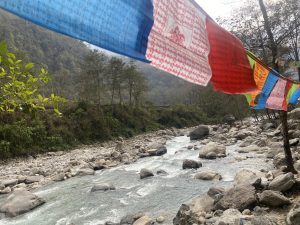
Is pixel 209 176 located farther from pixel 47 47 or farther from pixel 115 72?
pixel 47 47

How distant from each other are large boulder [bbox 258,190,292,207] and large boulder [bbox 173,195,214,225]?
1.10m

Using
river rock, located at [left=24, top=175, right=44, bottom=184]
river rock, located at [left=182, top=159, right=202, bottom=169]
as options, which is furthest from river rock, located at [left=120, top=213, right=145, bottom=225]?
river rock, located at [left=24, top=175, right=44, bottom=184]

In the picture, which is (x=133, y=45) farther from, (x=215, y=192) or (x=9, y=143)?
(x=9, y=143)

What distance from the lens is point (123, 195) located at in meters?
9.51

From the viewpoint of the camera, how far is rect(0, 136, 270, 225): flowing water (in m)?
7.86

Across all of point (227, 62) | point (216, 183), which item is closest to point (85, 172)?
point (216, 183)

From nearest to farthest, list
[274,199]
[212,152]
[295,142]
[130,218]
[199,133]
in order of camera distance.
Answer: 1. [274,199]
2. [130,218]
3. [295,142]
4. [212,152]
5. [199,133]

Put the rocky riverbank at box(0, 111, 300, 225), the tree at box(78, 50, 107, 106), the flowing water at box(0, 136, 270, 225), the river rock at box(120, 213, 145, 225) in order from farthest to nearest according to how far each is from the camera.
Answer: the tree at box(78, 50, 107, 106)
the flowing water at box(0, 136, 270, 225)
the river rock at box(120, 213, 145, 225)
the rocky riverbank at box(0, 111, 300, 225)

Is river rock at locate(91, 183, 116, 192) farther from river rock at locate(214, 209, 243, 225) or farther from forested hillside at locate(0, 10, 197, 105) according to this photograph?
forested hillside at locate(0, 10, 197, 105)

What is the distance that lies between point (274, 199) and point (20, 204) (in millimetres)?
6503

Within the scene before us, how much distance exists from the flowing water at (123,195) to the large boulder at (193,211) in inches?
20.3

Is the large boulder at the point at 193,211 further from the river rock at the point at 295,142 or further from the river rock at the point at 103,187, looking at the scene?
the river rock at the point at 295,142

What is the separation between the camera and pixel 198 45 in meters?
2.82

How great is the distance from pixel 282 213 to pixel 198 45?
4.00 meters
